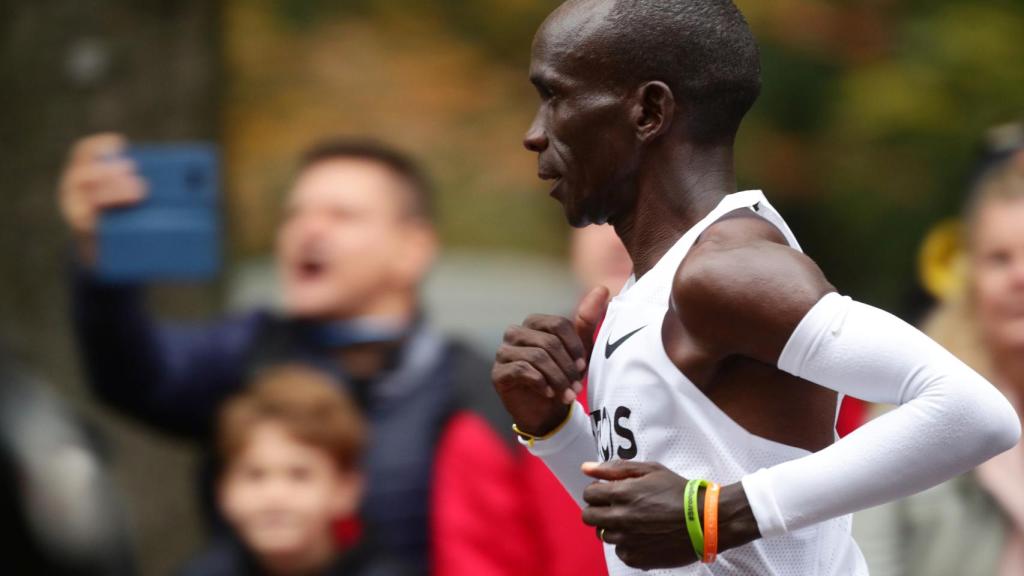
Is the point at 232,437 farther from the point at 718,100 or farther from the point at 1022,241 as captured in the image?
the point at 718,100

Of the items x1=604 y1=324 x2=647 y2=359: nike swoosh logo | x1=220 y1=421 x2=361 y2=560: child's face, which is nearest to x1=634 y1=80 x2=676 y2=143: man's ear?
x1=604 y1=324 x2=647 y2=359: nike swoosh logo

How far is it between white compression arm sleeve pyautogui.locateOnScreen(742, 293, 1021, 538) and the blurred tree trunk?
359 centimetres

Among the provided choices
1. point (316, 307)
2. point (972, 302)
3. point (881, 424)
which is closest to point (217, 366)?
point (316, 307)

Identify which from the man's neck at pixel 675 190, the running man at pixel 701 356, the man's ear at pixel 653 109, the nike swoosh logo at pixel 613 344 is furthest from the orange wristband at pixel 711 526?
the man's ear at pixel 653 109

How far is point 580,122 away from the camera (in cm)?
258

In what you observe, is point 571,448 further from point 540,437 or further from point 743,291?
point 743,291

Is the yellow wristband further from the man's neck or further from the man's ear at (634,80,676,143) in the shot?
the man's ear at (634,80,676,143)

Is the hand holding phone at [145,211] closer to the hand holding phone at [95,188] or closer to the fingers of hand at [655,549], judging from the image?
the hand holding phone at [95,188]

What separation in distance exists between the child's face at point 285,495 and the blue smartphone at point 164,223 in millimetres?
474

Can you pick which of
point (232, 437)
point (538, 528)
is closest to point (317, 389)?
point (232, 437)

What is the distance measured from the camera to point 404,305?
470 cm

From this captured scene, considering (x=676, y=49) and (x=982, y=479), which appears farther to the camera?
(x=982, y=479)

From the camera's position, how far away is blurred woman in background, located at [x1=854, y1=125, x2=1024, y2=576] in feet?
13.1

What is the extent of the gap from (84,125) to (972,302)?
110 inches
